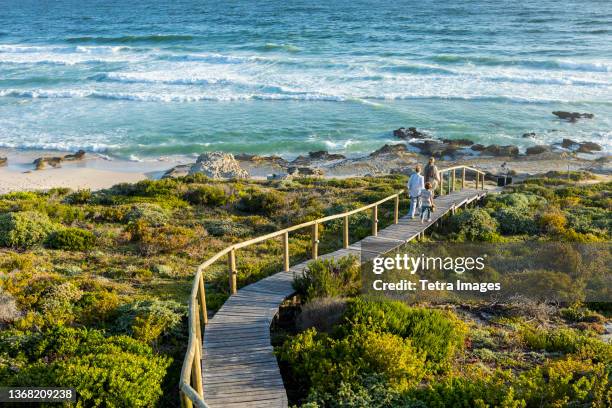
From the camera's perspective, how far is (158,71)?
176ft

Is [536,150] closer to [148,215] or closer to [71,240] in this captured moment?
[148,215]

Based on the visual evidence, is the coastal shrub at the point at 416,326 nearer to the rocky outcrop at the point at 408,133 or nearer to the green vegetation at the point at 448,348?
the green vegetation at the point at 448,348

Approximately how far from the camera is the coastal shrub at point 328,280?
10.0 metres

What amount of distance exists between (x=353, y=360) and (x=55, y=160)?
87.7ft

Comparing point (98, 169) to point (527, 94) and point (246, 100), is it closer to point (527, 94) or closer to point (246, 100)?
point (246, 100)

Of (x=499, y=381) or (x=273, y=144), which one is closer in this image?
(x=499, y=381)

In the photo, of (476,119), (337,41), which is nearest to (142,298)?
(476,119)

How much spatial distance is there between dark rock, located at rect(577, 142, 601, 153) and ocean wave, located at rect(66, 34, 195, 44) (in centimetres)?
5148

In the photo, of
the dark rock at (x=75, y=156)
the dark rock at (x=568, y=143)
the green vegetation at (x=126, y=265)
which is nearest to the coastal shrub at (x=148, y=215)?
the green vegetation at (x=126, y=265)

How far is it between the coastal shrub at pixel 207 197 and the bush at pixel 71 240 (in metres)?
5.05

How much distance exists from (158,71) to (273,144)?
2491cm

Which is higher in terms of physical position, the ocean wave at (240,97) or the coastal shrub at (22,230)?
the ocean wave at (240,97)

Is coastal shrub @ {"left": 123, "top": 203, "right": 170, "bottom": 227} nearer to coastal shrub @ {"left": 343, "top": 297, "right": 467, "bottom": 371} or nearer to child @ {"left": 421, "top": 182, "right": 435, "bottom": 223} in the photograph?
child @ {"left": 421, "top": 182, "right": 435, "bottom": 223}

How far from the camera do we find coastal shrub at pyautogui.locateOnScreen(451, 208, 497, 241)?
50.4 feet
